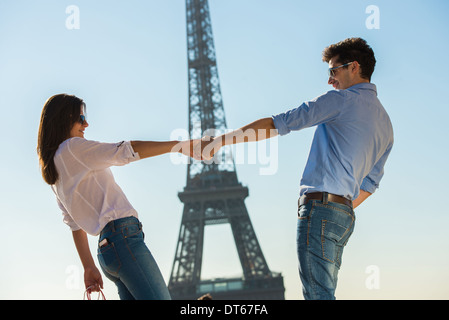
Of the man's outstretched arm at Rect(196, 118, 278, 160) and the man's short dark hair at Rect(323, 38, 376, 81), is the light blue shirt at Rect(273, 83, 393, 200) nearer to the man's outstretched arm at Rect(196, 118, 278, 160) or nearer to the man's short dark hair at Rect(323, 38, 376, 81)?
the man's outstretched arm at Rect(196, 118, 278, 160)

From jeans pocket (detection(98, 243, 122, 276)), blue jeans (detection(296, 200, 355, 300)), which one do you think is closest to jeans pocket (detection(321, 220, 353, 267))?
blue jeans (detection(296, 200, 355, 300))

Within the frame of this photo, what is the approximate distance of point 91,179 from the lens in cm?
299

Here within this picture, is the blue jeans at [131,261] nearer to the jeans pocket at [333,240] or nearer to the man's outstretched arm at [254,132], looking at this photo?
the man's outstretched arm at [254,132]

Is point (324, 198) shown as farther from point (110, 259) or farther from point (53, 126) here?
point (53, 126)

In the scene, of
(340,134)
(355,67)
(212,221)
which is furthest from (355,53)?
(212,221)

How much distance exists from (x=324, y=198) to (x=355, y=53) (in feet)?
3.30

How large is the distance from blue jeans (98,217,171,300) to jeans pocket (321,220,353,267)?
90 cm

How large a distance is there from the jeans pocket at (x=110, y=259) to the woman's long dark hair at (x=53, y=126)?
0.56 m

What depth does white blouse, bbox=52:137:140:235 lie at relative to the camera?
2902mm

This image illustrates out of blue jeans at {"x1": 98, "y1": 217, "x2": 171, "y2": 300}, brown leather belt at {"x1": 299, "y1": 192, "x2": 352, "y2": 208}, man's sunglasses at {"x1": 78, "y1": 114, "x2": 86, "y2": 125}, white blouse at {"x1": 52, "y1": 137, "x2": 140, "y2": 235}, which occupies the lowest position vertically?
blue jeans at {"x1": 98, "y1": 217, "x2": 171, "y2": 300}

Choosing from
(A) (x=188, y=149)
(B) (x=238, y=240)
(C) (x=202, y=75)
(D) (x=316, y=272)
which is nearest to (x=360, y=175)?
(D) (x=316, y=272)

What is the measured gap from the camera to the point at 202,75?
4206cm
